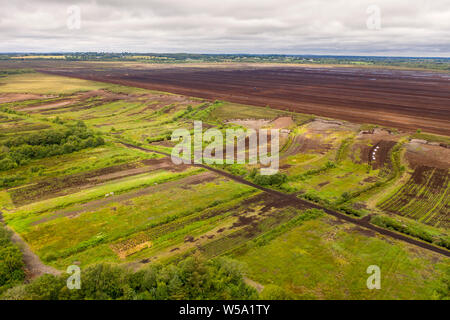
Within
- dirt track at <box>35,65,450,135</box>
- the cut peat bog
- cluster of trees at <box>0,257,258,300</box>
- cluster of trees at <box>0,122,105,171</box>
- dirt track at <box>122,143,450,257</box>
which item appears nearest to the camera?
cluster of trees at <box>0,257,258,300</box>

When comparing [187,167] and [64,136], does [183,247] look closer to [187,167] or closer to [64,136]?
[187,167]

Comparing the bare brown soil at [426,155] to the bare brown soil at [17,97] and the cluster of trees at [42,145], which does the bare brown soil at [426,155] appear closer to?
the cluster of trees at [42,145]

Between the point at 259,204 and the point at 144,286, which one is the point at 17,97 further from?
the point at 144,286

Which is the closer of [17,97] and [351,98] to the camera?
[351,98]

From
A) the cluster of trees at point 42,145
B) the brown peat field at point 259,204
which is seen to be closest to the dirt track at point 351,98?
the brown peat field at point 259,204

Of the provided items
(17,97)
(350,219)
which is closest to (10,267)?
(350,219)

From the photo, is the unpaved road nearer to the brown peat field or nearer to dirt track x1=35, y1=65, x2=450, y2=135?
the brown peat field

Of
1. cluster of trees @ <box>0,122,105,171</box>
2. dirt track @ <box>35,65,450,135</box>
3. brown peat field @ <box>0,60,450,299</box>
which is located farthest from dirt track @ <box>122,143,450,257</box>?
dirt track @ <box>35,65,450,135</box>
